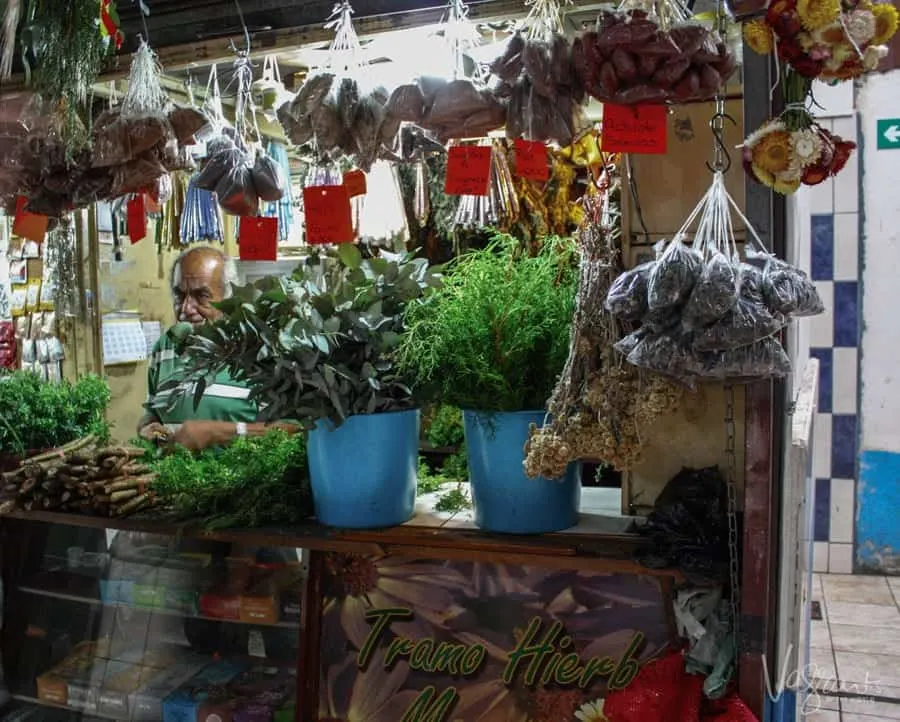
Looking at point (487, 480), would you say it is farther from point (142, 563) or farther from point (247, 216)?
point (142, 563)

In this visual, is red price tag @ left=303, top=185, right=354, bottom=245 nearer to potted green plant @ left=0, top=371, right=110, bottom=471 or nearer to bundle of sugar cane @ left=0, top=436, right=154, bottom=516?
bundle of sugar cane @ left=0, top=436, right=154, bottom=516

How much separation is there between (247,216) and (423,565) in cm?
101

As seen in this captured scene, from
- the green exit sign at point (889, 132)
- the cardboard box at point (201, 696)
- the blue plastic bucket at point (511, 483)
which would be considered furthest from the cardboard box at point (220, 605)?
the green exit sign at point (889, 132)

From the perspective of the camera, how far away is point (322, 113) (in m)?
1.86

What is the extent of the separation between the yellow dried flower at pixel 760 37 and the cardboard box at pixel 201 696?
1879mm

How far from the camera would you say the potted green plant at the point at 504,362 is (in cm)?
169

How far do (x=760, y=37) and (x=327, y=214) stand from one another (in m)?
1.02

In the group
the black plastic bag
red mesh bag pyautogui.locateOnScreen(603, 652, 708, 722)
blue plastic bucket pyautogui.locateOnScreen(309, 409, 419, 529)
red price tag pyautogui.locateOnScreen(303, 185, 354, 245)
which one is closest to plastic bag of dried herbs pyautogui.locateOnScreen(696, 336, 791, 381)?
the black plastic bag

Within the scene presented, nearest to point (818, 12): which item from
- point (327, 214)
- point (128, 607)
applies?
point (327, 214)

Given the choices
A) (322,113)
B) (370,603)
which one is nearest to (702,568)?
(370,603)

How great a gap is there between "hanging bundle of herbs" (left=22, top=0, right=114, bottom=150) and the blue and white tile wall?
3399 mm

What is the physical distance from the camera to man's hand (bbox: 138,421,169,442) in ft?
8.89

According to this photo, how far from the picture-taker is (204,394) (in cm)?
302

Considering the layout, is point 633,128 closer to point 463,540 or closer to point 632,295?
point 632,295
